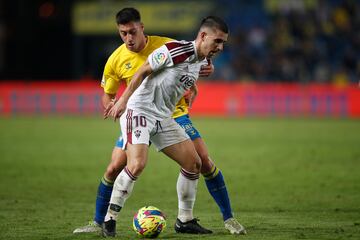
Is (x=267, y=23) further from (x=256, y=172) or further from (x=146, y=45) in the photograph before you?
(x=146, y=45)

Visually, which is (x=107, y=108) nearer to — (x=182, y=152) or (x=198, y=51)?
(x=182, y=152)

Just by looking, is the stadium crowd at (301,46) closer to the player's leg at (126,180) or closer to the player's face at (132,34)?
the player's face at (132,34)

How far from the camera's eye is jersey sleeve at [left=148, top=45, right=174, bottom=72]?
7086mm

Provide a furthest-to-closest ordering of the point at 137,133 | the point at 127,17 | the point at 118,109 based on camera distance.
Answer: the point at 127,17 → the point at 137,133 → the point at 118,109

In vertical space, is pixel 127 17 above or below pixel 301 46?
below

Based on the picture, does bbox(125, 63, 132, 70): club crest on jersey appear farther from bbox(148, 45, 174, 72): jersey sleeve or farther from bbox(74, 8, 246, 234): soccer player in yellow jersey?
bbox(148, 45, 174, 72): jersey sleeve

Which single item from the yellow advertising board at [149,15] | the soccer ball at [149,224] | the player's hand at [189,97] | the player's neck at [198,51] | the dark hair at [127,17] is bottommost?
the soccer ball at [149,224]

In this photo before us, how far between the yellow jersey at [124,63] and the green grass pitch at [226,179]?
1552 millimetres

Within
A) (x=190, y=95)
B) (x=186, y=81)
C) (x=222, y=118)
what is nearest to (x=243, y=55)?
(x=222, y=118)

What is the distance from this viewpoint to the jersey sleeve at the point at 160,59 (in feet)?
23.2

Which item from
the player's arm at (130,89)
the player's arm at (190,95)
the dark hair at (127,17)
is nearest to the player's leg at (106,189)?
the player's arm at (130,89)

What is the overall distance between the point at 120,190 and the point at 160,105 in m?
0.91

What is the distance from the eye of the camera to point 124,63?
7809 mm

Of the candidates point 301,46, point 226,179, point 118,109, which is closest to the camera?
point 118,109
